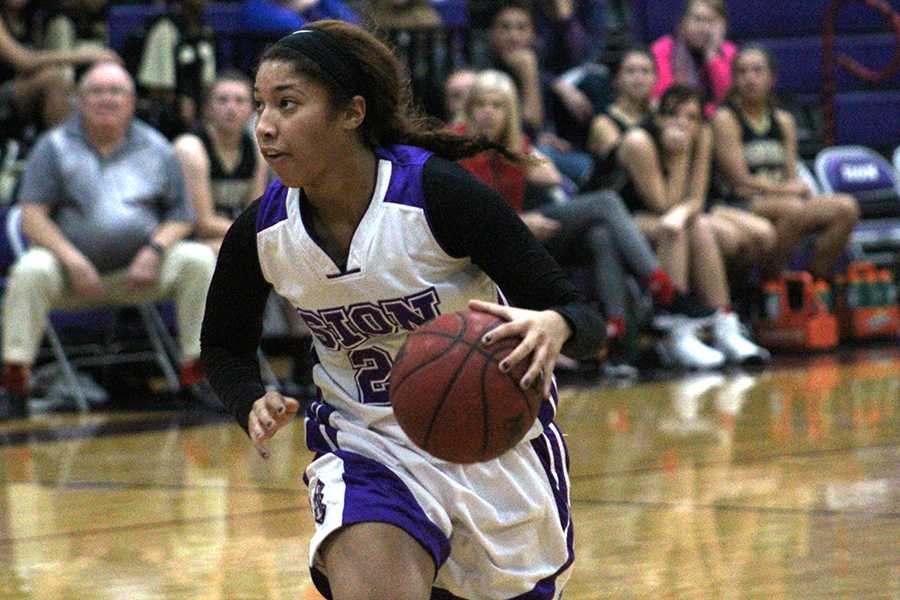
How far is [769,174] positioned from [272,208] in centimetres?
674

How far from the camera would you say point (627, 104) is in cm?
905

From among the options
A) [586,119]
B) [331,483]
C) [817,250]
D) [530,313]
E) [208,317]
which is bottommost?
[817,250]

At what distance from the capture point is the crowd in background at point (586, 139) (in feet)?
25.1

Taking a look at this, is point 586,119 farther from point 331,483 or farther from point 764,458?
point 331,483

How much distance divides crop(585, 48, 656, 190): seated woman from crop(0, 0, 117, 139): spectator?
2588 mm

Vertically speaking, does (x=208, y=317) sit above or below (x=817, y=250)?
above

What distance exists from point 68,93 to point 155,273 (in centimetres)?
134

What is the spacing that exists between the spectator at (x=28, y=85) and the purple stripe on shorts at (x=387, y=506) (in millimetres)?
→ 5632

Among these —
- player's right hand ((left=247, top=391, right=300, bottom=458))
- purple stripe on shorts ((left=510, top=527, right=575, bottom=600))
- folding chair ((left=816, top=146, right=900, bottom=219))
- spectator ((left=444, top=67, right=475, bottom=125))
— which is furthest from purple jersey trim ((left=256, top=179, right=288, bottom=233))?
folding chair ((left=816, top=146, right=900, bottom=219))

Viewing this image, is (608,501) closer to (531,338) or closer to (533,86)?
(531,338)

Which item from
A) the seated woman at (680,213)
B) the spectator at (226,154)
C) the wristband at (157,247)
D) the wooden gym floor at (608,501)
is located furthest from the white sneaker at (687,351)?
the wristband at (157,247)

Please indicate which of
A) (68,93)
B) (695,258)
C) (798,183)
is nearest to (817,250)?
(798,183)

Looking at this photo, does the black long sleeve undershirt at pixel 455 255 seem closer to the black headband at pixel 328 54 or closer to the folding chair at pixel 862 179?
the black headband at pixel 328 54

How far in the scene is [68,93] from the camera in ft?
26.4
